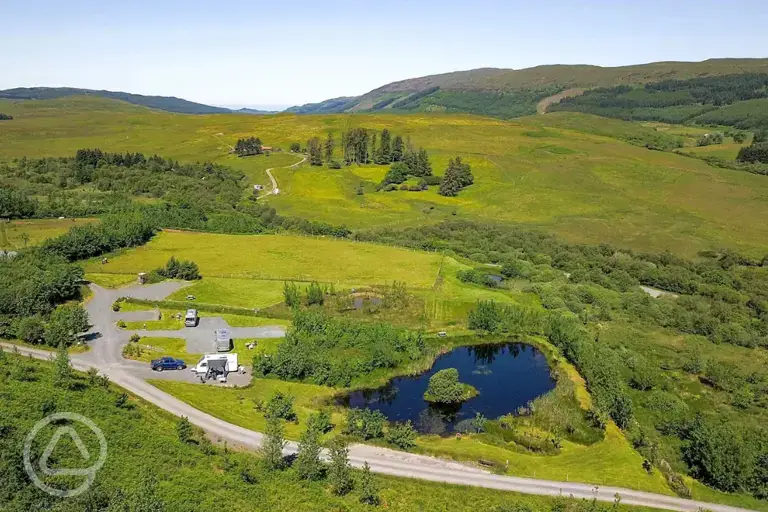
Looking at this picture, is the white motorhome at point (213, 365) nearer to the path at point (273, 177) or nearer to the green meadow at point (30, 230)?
the green meadow at point (30, 230)

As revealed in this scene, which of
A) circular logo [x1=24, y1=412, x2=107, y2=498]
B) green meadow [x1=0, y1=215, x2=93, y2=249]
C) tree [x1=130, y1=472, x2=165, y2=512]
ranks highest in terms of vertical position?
green meadow [x1=0, y1=215, x2=93, y2=249]

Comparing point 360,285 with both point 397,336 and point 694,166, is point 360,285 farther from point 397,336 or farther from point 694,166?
point 694,166

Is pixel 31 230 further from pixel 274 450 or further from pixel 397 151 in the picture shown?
pixel 397 151

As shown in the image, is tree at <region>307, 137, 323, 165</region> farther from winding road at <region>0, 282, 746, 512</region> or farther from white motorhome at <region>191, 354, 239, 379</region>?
winding road at <region>0, 282, 746, 512</region>

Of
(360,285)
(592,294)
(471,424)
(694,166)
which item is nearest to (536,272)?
(592,294)

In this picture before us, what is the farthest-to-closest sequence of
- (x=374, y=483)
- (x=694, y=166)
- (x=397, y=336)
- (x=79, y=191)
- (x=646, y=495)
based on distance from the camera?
1. (x=694, y=166)
2. (x=79, y=191)
3. (x=397, y=336)
4. (x=646, y=495)
5. (x=374, y=483)

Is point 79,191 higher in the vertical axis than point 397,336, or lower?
higher

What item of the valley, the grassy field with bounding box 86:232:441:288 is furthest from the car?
the grassy field with bounding box 86:232:441:288
